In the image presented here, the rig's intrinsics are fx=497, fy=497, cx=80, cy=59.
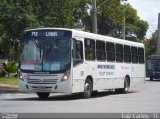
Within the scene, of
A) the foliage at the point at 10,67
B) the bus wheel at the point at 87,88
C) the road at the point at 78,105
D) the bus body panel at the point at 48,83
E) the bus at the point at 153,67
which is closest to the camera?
the road at the point at 78,105

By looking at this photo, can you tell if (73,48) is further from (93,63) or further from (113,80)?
(113,80)

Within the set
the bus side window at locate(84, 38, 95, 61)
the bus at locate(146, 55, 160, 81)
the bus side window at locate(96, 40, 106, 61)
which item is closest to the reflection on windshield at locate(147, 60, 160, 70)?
the bus at locate(146, 55, 160, 81)

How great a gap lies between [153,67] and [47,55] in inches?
1363

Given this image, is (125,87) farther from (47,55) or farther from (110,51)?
(47,55)

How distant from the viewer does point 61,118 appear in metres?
13.8

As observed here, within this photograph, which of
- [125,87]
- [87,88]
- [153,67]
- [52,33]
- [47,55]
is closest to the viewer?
[47,55]

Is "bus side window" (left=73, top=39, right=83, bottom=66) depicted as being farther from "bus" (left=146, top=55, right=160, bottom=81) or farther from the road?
"bus" (left=146, top=55, right=160, bottom=81)

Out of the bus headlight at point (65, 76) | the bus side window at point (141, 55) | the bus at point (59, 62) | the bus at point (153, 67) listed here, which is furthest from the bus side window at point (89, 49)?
the bus at point (153, 67)

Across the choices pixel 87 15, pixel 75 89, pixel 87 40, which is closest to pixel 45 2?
pixel 87 40

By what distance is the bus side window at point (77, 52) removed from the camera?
21734 millimetres

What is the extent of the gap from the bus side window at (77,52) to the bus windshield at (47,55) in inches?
13.6

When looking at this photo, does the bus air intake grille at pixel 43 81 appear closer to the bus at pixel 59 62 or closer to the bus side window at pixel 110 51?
the bus at pixel 59 62

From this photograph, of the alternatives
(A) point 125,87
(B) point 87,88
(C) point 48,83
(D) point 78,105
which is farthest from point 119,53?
(D) point 78,105

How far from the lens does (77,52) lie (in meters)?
22.0
